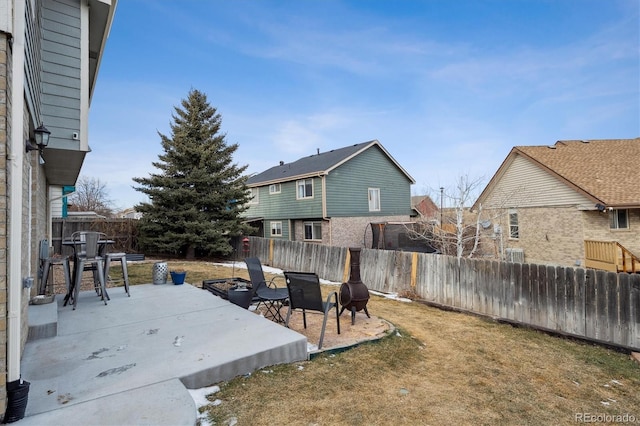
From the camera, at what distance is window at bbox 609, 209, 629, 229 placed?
13.1 m

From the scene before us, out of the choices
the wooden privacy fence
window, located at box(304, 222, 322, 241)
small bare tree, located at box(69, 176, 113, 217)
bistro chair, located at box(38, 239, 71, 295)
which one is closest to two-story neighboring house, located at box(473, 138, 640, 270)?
the wooden privacy fence

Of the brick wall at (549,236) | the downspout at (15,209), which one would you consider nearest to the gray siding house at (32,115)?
the downspout at (15,209)

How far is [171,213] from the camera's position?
1549 cm

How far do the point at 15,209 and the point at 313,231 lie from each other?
17.0 meters

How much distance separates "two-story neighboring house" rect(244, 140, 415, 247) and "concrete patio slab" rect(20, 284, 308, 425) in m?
13.3

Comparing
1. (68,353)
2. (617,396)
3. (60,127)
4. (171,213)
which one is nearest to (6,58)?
(68,353)

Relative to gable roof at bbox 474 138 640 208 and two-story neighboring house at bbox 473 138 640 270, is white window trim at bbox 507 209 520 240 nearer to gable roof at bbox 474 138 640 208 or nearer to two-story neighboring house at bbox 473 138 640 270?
two-story neighboring house at bbox 473 138 640 270

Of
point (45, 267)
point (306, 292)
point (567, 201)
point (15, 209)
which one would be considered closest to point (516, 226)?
point (567, 201)

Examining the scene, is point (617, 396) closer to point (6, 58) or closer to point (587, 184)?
point (6, 58)

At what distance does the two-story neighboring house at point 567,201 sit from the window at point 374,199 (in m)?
5.86

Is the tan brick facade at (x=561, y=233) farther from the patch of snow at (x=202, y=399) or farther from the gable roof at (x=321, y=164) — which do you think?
the patch of snow at (x=202, y=399)

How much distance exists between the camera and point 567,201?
46.1 feet

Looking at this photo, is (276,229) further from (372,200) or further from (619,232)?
(619,232)

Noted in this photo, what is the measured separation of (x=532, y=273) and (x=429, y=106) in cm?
1396
